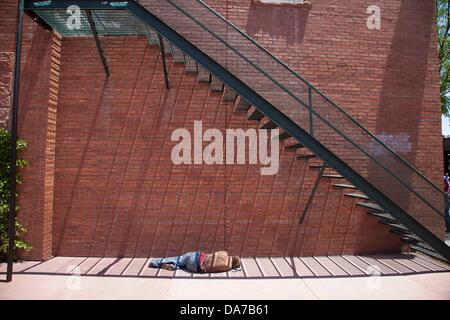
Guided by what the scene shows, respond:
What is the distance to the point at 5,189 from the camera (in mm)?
5184

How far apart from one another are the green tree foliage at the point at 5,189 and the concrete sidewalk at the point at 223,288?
0.83 meters

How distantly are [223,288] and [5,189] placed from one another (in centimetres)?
399

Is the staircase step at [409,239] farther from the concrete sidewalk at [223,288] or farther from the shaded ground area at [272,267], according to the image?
the concrete sidewalk at [223,288]

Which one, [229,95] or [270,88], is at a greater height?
[270,88]

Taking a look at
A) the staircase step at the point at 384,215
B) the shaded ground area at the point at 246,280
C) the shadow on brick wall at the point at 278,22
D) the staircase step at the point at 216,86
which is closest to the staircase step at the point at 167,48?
the staircase step at the point at 216,86

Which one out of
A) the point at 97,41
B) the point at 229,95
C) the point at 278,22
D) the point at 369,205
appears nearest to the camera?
the point at 97,41

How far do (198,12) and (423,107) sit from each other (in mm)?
4832

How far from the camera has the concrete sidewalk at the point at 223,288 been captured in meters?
4.05

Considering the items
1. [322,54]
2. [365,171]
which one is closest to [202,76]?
[322,54]

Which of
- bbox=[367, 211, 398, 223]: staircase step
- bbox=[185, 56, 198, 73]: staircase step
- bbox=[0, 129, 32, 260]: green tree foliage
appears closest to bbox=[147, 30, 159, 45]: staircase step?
bbox=[185, 56, 198, 73]: staircase step

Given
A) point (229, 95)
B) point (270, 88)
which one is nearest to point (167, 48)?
point (229, 95)

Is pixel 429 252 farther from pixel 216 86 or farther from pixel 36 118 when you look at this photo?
pixel 36 118

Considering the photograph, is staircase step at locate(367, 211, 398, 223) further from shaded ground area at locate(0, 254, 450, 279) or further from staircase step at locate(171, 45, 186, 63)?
staircase step at locate(171, 45, 186, 63)

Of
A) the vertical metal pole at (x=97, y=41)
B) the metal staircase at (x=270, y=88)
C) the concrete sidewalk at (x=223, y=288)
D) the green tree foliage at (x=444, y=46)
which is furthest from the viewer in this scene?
the green tree foliage at (x=444, y=46)
